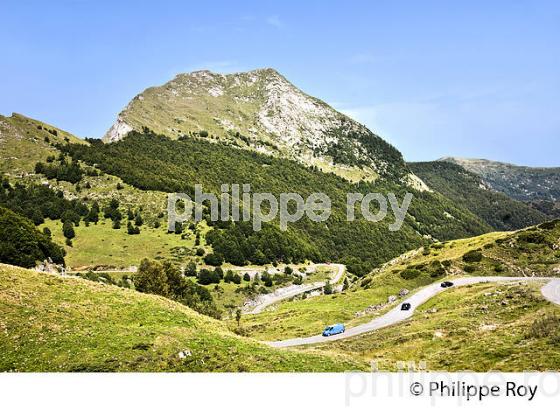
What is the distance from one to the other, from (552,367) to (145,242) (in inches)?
5918

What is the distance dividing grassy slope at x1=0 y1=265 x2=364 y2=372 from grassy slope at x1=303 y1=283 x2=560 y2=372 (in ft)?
33.5

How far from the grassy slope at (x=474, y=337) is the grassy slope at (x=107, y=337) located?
10.2m

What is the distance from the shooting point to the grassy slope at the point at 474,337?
3725cm

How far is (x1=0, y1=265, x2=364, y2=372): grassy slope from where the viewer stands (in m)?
32.8

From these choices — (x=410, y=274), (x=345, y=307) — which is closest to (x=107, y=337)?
(x=345, y=307)

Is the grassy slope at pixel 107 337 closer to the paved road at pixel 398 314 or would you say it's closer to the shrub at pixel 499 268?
the paved road at pixel 398 314

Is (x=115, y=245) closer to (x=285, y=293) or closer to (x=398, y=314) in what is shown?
(x=285, y=293)

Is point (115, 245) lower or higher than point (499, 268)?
higher

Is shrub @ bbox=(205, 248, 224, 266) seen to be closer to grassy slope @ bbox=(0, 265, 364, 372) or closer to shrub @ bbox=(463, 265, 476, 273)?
shrub @ bbox=(463, 265, 476, 273)

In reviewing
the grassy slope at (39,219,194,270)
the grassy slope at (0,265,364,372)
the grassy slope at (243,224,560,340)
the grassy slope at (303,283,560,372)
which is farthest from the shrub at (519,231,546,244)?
the grassy slope at (39,219,194,270)

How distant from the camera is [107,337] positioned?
36094 millimetres

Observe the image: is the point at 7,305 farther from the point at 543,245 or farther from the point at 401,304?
the point at 543,245

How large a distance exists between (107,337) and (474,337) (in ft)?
111
